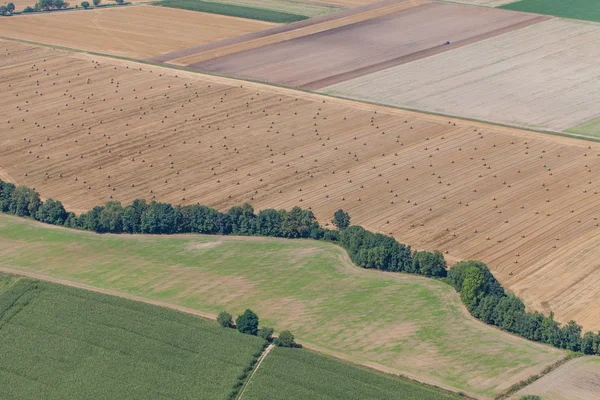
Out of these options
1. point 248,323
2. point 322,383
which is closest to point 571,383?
point 322,383

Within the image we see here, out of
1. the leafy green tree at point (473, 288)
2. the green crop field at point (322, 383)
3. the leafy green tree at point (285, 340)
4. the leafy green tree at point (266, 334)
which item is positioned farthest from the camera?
the leafy green tree at point (473, 288)

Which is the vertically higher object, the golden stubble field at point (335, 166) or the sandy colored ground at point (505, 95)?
the sandy colored ground at point (505, 95)

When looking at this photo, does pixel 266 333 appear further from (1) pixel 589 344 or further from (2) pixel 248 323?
(1) pixel 589 344

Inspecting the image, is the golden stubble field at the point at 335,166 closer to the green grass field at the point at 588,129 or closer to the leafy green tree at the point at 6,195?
the leafy green tree at the point at 6,195

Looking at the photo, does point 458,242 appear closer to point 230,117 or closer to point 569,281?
point 569,281

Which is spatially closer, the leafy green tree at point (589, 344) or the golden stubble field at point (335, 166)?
the leafy green tree at point (589, 344)

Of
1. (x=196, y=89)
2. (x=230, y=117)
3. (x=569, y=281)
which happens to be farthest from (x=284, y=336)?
(x=196, y=89)

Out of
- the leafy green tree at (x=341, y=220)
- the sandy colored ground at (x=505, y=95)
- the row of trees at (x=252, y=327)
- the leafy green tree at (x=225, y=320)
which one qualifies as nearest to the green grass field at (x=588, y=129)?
the sandy colored ground at (x=505, y=95)

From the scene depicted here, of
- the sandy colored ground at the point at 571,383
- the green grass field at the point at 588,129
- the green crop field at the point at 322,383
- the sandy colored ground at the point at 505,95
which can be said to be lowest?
the green crop field at the point at 322,383
